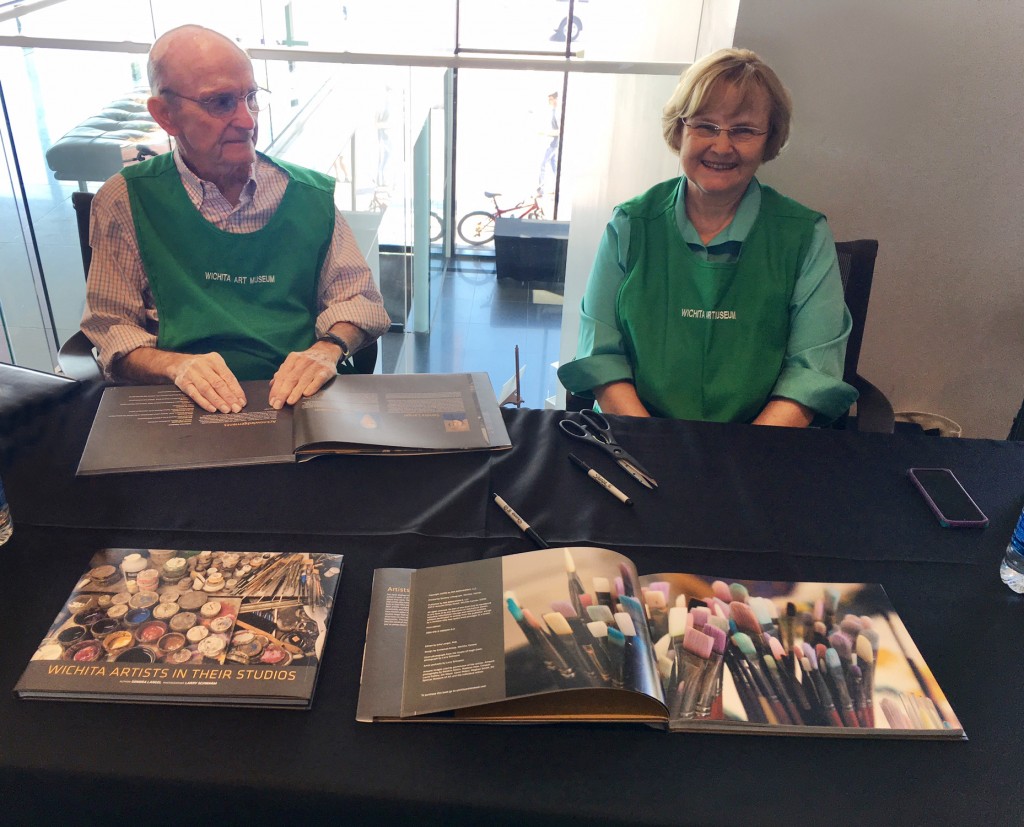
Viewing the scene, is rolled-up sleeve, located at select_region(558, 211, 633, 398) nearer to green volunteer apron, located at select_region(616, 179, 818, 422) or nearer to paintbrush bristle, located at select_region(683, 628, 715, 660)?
green volunteer apron, located at select_region(616, 179, 818, 422)

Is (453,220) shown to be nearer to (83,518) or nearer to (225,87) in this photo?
(225,87)

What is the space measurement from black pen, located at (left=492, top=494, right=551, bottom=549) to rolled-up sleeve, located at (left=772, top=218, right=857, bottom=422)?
2.42 feet

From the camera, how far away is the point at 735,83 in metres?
1.54

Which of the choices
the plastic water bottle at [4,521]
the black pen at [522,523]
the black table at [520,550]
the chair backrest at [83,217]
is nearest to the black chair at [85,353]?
the chair backrest at [83,217]

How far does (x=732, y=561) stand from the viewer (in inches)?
41.0

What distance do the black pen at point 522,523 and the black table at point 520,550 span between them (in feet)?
0.04

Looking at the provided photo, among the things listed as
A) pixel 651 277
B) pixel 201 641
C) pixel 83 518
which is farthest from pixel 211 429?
pixel 651 277

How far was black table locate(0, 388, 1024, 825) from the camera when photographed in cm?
73

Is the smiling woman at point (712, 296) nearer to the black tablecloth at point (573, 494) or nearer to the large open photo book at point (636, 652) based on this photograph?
the black tablecloth at point (573, 494)

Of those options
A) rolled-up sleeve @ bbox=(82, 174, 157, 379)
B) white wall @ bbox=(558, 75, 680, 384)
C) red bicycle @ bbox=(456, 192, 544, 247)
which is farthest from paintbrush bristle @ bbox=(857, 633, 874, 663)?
red bicycle @ bbox=(456, 192, 544, 247)

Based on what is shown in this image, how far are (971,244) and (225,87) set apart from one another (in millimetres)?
1895

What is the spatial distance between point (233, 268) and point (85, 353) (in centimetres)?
A: 37

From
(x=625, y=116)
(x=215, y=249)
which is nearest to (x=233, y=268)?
(x=215, y=249)

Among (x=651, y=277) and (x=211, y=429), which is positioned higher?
(x=651, y=277)
